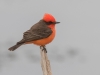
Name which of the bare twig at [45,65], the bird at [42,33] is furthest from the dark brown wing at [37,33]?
the bare twig at [45,65]

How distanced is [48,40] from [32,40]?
0.35ft

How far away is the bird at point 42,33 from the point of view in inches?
72.1

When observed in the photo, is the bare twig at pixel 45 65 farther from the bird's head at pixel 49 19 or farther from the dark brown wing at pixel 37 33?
the bird's head at pixel 49 19

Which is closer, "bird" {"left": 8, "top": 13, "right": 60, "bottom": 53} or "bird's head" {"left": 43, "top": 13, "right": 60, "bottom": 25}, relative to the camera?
"bird" {"left": 8, "top": 13, "right": 60, "bottom": 53}

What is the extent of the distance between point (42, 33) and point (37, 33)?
39mm

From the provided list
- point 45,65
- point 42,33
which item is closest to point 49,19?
point 42,33

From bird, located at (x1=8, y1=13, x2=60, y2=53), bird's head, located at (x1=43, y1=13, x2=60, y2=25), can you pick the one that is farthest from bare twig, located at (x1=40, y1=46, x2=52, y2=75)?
bird's head, located at (x1=43, y1=13, x2=60, y2=25)

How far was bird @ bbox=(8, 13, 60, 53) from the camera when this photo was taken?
183 cm

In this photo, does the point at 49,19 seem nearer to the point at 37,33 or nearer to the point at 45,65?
the point at 37,33

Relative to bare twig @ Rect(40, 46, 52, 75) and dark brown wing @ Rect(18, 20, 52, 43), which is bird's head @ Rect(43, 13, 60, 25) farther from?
bare twig @ Rect(40, 46, 52, 75)

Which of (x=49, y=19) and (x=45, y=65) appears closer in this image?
(x=45, y=65)

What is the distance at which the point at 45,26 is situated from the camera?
6.72ft

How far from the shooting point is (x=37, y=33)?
1937 millimetres

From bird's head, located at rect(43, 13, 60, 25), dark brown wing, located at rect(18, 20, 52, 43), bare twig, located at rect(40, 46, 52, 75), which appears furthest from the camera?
bird's head, located at rect(43, 13, 60, 25)
